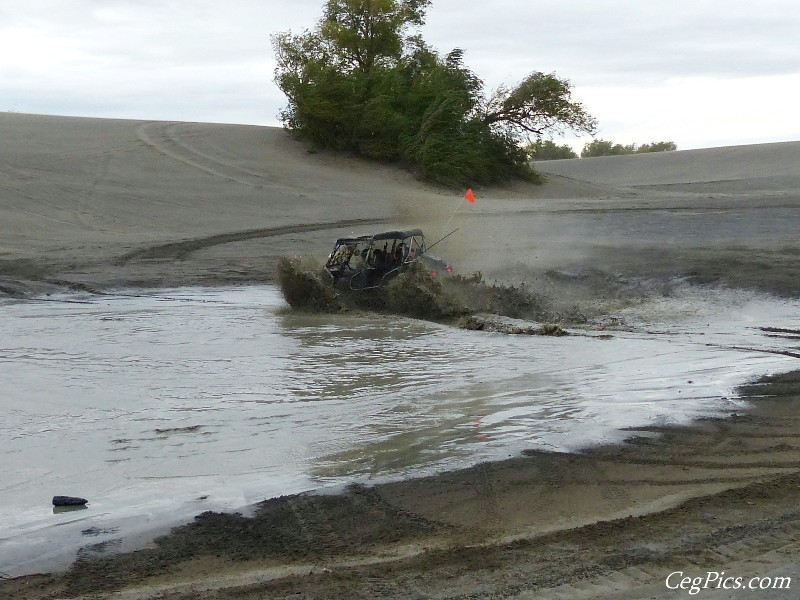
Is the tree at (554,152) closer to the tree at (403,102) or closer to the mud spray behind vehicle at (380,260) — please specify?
the tree at (403,102)

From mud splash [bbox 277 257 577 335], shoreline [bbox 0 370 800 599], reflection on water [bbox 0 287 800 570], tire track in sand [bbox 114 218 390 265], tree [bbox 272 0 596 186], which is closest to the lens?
shoreline [bbox 0 370 800 599]

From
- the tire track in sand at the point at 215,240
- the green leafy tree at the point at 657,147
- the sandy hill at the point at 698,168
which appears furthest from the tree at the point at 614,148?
the tire track in sand at the point at 215,240

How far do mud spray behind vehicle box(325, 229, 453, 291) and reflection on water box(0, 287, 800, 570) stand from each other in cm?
86

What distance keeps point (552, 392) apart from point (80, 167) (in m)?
27.0

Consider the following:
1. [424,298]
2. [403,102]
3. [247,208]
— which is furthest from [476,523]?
[403,102]

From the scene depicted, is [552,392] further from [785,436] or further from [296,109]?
[296,109]

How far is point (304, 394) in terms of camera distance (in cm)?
959

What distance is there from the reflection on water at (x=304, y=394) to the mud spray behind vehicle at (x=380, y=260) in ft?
2.81

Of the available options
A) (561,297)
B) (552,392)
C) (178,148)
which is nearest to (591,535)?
(552,392)

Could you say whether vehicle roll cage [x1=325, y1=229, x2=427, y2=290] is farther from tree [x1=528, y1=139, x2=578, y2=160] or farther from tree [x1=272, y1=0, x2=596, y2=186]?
tree [x1=528, y1=139, x2=578, y2=160]

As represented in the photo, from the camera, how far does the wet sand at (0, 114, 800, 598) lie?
4.83m

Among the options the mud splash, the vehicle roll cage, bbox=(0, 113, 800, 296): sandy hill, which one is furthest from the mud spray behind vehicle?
bbox=(0, 113, 800, 296): sandy hill

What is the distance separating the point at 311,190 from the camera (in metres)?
32.6

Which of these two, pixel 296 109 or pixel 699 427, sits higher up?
pixel 296 109
